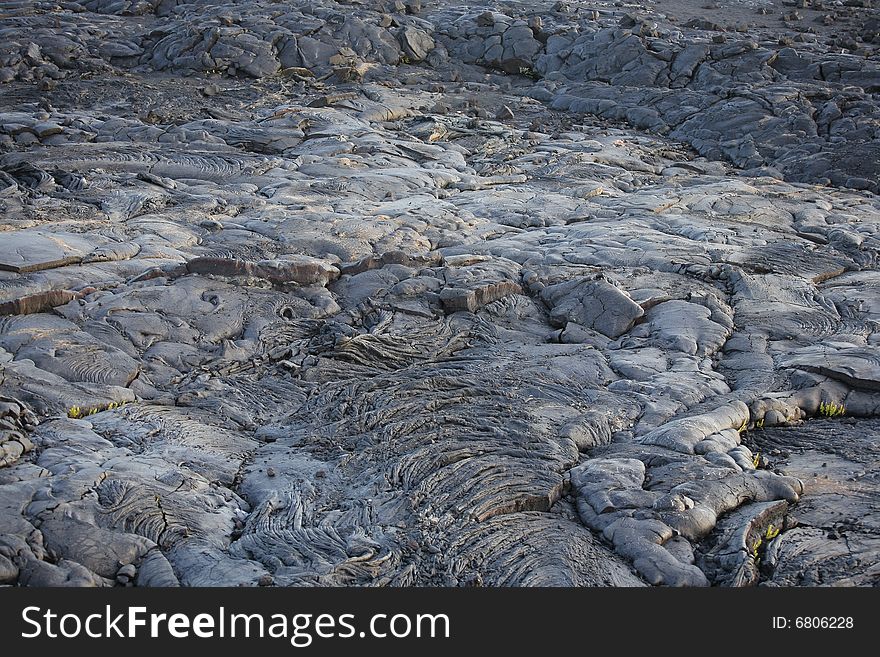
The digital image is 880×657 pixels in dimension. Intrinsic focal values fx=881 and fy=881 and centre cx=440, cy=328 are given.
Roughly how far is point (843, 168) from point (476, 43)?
22.6ft

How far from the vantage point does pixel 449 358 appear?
629 cm

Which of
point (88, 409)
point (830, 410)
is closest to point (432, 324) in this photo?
point (88, 409)

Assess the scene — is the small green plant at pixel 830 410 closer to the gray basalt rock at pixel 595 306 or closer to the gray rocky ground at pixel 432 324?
the gray rocky ground at pixel 432 324

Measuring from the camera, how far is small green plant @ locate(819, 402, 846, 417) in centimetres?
579

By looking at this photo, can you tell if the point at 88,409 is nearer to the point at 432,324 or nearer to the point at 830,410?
the point at 432,324

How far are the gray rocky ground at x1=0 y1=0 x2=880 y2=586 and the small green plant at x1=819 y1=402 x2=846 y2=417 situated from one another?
2 centimetres

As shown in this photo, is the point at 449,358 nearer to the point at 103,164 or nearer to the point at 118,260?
the point at 118,260

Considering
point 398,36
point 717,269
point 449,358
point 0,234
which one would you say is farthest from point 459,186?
point 398,36

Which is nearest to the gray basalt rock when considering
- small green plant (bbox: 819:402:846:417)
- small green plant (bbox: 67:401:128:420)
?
small green plant (bbox: 819:402:846:417)

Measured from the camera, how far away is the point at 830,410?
5797 millimetres

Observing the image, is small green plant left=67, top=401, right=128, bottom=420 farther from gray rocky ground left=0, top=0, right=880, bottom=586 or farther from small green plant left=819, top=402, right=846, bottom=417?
small green plant left=819, top=402, right=846, bottom=417

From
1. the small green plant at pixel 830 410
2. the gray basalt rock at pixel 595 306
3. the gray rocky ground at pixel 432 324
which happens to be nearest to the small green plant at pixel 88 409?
the gray rocky ground at pixel 432 324

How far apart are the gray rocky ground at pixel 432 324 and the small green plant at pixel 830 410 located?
0.07 ft

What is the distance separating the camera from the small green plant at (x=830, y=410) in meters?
5.79
